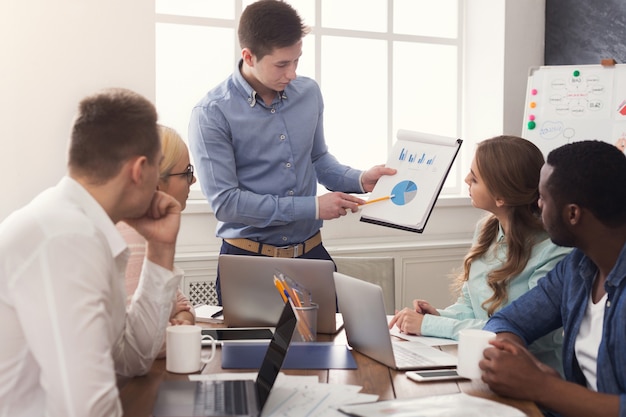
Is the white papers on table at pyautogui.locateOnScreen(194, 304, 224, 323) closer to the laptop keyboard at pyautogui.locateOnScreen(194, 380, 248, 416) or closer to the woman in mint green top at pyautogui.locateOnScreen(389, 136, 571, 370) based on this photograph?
the woman in mint green top at pyautogui.locateOnScreen(389, 136, 571, 370)

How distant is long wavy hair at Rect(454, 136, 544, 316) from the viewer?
7.59 feet

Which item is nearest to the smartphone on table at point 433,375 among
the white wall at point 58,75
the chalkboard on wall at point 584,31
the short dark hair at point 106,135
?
the short dark hair at point 106,135

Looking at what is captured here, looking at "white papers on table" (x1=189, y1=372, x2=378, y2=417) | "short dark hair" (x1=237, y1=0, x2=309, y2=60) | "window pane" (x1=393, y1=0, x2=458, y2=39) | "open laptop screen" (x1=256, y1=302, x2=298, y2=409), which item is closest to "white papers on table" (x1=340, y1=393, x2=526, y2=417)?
"white papers on table" (x1=189, y1=372, x2=378, y2=417)

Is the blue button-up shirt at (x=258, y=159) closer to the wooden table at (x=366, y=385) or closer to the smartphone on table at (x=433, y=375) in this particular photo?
the wooden table at (x=366, y=385)

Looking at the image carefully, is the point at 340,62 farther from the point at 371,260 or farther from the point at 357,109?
the point at 371,260

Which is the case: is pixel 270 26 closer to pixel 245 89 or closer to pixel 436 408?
pixel 245 89

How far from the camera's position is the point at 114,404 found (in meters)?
1.36

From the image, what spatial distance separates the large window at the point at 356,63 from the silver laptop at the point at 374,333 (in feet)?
8.32

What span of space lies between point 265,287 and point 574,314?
868 millimetres

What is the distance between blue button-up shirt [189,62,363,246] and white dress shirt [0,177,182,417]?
143cm

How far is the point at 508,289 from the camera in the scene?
2.32 meters

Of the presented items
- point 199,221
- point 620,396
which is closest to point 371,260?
point 199,221

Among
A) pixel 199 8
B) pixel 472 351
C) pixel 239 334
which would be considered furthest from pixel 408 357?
Answer: pixel 199 8

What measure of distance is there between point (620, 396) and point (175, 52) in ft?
10.8
